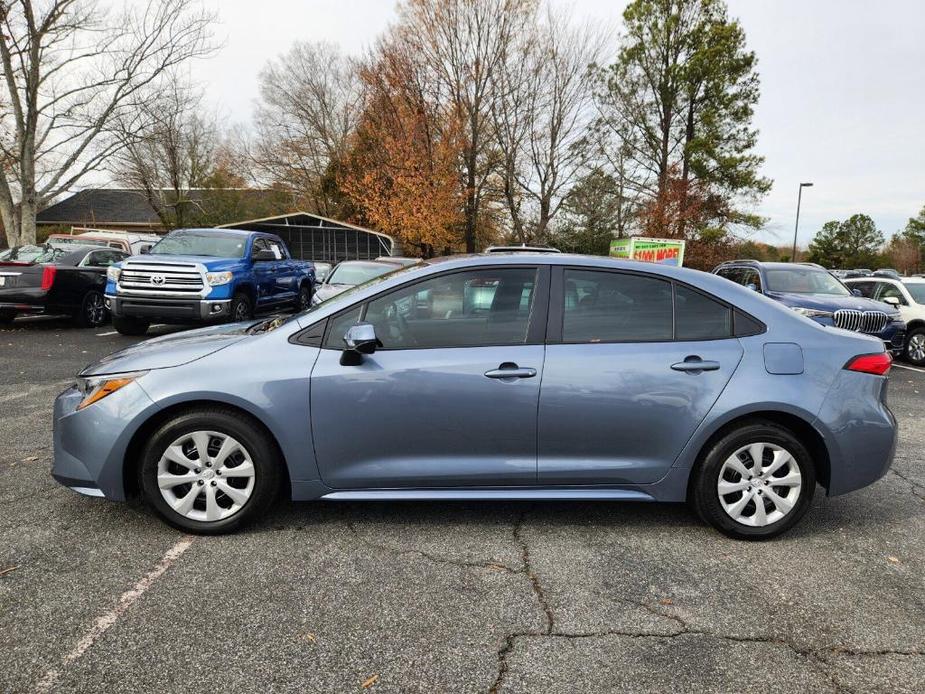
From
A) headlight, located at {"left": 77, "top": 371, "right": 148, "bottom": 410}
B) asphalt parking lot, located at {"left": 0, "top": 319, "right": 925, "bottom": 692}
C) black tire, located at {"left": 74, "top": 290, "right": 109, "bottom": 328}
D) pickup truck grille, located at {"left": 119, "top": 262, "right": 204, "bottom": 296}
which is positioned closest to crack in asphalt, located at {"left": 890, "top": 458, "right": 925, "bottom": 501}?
asphalt parking lot, located at {"left": 0, "top": 319, "right": 925, "bottom": 692}

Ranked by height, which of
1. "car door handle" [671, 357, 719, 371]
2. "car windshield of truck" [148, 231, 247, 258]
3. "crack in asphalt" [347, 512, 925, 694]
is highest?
"car windshield of truck" [148, 231, 247, 258]

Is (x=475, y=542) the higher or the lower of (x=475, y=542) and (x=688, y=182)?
the lower

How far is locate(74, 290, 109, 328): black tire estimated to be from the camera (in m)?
11.9

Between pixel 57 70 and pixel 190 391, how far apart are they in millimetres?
24940

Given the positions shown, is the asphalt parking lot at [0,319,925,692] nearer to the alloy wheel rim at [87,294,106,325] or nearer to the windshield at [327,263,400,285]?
the windshield at [327,263,400,285]

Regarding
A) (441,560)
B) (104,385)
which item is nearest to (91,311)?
(104,385)

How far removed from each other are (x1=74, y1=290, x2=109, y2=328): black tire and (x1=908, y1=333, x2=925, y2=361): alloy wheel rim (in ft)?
51.2

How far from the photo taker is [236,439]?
3232mm

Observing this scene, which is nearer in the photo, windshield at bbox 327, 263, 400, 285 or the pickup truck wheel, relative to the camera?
windshield at bbox 327, 263, 400, 285

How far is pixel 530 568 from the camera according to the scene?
307 centimetres

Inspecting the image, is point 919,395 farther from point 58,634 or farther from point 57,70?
point 57,70

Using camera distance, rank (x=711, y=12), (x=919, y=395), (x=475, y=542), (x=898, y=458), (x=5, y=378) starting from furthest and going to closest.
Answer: (x=711, y=12), (x=919, y=395), (x=5, y=378), (x=898, y=458), (x=475, y=542)

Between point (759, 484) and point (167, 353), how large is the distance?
10.9ft

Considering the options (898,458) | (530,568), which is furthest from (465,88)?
(530,568)
